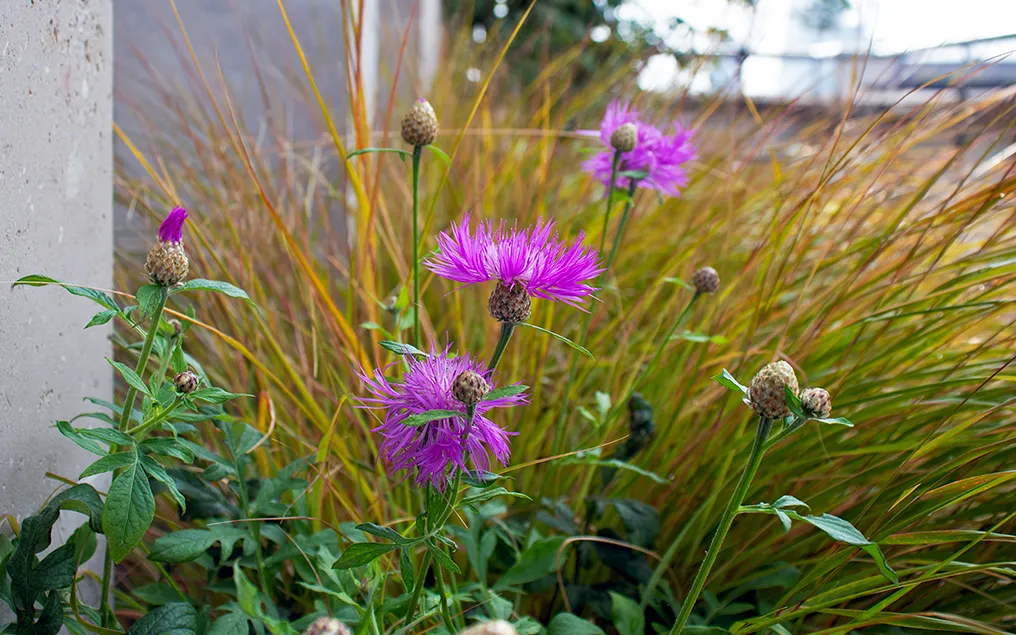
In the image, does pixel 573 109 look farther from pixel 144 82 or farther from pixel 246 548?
pixel 246 548

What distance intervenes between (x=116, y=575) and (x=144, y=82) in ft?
4.57

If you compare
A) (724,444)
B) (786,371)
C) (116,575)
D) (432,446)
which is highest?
(786,371)

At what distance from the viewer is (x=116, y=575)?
1067 millimetres

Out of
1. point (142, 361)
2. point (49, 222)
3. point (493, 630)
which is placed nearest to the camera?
point (493, 630)

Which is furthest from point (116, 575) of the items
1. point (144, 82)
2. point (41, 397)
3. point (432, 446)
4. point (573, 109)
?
point (573, 109)

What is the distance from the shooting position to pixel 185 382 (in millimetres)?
628

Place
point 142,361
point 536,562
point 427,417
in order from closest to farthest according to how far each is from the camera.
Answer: point 427,417 < point 142,361 < point 536,562

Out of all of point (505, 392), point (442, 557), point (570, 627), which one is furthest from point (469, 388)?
point (570, 627)

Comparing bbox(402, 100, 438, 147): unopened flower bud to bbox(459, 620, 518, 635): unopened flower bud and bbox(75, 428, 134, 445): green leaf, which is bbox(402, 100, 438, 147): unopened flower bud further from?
bbox(459, 620, 518, 635): unopened flower bud

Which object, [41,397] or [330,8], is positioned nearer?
[41,397]

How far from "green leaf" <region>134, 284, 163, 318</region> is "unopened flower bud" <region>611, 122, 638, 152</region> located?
1.59 ft

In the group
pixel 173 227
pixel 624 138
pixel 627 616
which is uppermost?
pixel 624 138

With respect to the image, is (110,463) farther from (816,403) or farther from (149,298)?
(816,403)

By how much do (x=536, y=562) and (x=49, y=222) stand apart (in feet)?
1.98
